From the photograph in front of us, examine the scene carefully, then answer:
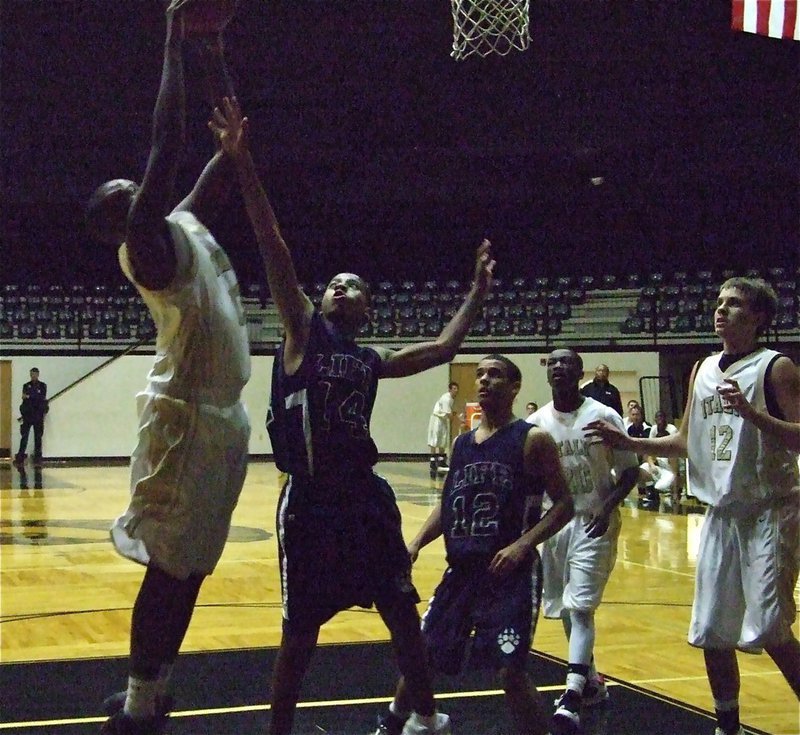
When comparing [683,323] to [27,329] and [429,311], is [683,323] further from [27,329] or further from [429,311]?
[27,329]

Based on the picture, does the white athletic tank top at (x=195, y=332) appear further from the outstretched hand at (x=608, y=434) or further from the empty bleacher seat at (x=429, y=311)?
the empty bleacher seat at (x=429, y=311)

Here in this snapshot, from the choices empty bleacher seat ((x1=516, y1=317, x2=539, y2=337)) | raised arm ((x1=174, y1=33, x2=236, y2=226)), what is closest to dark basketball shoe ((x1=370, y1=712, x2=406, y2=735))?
raised arm ((x1=174, y1=33, x2=236, y2=226))

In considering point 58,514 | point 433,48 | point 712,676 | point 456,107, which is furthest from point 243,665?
point 456,107

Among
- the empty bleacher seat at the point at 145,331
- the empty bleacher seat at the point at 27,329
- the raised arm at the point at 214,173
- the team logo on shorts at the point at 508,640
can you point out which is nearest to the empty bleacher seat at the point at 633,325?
the empty bleacher seat at the point at 145,331

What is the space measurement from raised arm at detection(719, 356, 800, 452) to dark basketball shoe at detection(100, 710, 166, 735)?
2.06 meters

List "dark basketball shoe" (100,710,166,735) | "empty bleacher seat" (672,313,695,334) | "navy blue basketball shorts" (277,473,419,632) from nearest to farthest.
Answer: "dark basketball shoe" (100,710,166,735) → "navy blue basketball shorts" (277,473,419,632) → "empty bleacher seat" (672,313,695,334)

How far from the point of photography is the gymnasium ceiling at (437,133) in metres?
17.6

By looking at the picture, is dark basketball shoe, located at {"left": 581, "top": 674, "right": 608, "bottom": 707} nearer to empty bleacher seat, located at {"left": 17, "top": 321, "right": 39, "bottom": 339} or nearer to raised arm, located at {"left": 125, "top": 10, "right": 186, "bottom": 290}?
raised arm, located at {"left": 125, "top": 10, "right": 186, "bottom": 290}

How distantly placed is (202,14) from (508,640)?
2144 mm

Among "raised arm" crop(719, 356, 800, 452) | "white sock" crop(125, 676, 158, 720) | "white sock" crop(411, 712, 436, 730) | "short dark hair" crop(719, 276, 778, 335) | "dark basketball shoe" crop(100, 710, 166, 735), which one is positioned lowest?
"white sock" crop(411, 712, 436, 730)

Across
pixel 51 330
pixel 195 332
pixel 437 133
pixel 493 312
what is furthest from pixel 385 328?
pixel 195 332

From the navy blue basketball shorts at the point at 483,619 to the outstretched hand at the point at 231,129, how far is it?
1.64 meters

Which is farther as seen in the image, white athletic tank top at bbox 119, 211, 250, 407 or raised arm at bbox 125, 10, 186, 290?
white athletic tank top at bbox 119, 211, 250, 407

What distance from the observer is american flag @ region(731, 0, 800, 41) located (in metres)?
8.67
